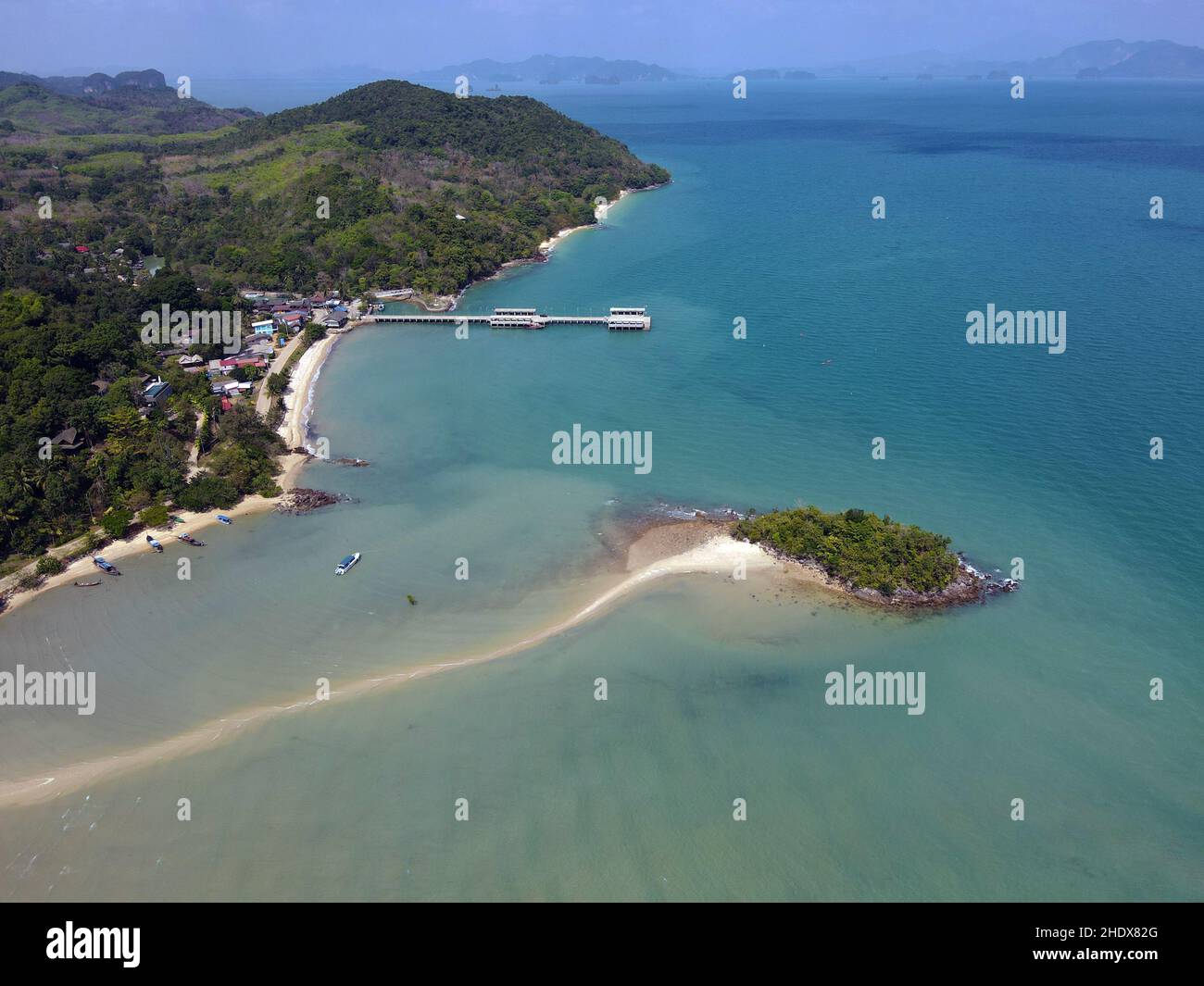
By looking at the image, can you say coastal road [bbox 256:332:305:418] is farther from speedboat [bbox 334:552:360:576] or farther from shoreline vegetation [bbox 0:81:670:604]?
speedboat [bbox 334:552:360:576]

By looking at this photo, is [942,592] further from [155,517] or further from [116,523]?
[116,523]

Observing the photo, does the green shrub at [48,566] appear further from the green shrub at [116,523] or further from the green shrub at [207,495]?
the green shrub at [207,495]

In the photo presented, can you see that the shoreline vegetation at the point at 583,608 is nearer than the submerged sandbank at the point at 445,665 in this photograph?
No

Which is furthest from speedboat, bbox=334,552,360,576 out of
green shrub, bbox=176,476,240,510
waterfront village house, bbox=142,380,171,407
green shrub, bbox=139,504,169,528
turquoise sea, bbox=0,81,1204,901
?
waterfront village house, bbox=142,380,171,407

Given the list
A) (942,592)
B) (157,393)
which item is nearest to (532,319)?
(157,393)

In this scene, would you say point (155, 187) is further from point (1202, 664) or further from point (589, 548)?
point (1202, 664)

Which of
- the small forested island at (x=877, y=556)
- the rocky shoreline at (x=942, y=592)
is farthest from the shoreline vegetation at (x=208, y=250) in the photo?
the rocky shoreline at (x=942, y=592)

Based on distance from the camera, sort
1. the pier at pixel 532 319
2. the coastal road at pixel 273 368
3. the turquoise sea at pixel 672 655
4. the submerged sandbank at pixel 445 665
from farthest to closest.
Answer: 1. the pier at pixel 532 319
2. the coastal road at pixel 273 368
3. the submerged sandbank at pixel 445 665
4. the turquoise sea at pixel 672 655
